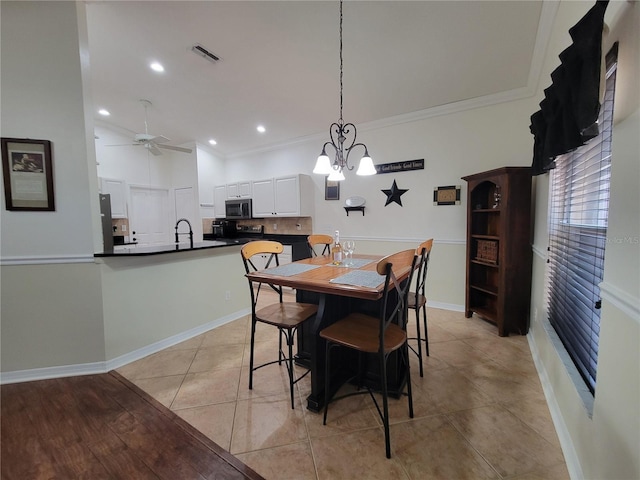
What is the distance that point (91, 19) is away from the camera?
8.29 feet

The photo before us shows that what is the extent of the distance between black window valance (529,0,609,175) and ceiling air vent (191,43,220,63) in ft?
9.66

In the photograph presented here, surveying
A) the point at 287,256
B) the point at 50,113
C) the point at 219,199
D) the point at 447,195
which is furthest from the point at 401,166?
the point at 219,199

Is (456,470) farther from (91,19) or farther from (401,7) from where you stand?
(91,19)

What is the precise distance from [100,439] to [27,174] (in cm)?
201

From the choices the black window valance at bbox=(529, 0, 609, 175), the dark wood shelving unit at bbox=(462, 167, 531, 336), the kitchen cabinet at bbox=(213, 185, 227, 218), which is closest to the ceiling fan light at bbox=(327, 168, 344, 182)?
the black window valance at bbox=(529, 0, 609, 175)

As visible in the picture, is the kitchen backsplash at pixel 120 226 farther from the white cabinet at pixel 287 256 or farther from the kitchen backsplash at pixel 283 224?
the white cabinet at pixel 287 256

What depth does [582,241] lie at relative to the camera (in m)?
1.50

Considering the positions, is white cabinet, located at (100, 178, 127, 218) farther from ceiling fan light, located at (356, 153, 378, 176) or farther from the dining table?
ceiling fan light, located at (356, 153, 378, 176)

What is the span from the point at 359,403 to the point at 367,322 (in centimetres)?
59

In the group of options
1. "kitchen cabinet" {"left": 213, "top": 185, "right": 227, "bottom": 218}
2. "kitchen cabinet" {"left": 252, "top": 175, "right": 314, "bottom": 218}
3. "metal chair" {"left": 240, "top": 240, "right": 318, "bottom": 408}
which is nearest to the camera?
"metal chair" {"left": 240, "top": 240, "right": 318, "bottom": 408}

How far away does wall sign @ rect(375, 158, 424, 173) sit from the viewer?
3764mm

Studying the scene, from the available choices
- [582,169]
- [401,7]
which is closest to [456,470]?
[582,169]

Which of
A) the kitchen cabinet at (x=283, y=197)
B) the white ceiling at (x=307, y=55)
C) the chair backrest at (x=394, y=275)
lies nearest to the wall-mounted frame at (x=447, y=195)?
the white ceiling at (x=307, y=55)

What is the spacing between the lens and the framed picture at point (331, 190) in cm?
452
